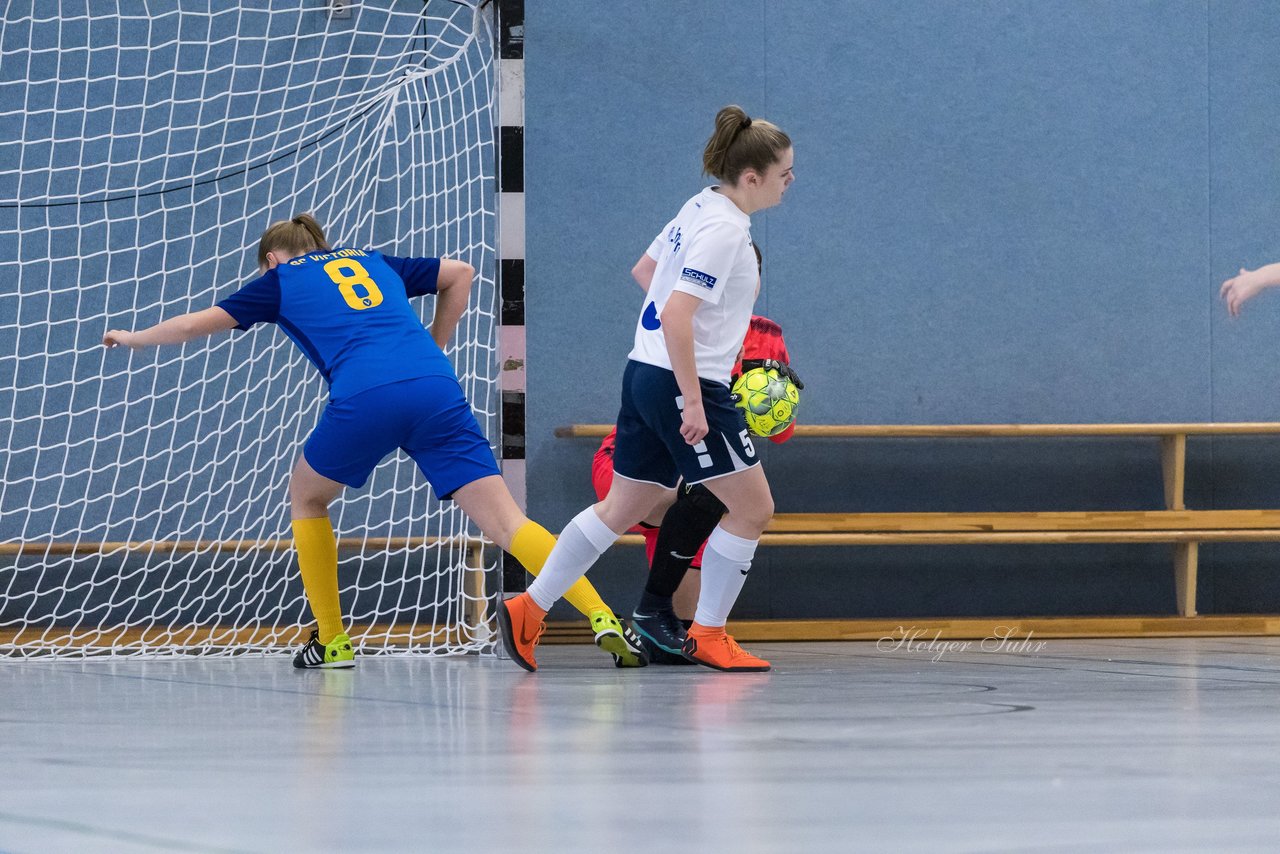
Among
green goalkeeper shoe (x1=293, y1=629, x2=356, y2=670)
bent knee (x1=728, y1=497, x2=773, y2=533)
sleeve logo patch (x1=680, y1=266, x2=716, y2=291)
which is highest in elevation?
sleeve logo patch (x1=680, y1=266, x2=716, y2=291)

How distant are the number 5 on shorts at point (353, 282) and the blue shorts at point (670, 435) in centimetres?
70

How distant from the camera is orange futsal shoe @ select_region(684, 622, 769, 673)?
12.1ft

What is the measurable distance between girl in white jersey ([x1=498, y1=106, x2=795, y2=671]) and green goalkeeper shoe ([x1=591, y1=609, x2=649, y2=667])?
0.50 ft

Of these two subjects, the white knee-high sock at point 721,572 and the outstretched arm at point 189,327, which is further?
the outstretched arm at point 189,327

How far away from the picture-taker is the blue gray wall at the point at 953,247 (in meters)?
5.80

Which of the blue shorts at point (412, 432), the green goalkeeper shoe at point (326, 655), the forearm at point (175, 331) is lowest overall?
the green goalkeeper shoe at point (326, 655)

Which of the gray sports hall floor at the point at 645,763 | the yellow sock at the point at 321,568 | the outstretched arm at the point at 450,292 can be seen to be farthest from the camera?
the outstretched arm at the point at 450,292

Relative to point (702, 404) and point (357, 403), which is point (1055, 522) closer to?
point (702, 404)

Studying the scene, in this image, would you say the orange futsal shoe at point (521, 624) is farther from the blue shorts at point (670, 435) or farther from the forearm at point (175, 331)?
the forearm at point (175, 331)

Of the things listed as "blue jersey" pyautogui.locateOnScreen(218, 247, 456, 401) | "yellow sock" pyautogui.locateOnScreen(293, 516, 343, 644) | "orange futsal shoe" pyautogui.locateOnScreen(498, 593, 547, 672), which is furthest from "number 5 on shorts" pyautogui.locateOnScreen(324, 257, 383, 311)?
"orange futsal shoe" pyautogui.locateOnScreen(498, 593, 547, 672)

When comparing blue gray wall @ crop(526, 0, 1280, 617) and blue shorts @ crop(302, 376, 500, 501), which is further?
blue gray wall @ crop(526, 0, 1280, 617)

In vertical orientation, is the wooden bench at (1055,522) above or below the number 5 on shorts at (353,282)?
below

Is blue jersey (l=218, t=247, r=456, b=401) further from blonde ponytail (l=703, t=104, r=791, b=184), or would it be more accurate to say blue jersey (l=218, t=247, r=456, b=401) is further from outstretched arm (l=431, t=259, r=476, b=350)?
blonde ponytail (l=703, t=104, r=791, b=184)

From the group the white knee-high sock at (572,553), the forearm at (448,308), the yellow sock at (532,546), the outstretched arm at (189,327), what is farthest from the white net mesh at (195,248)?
the white knee-high sock at (572,553)
